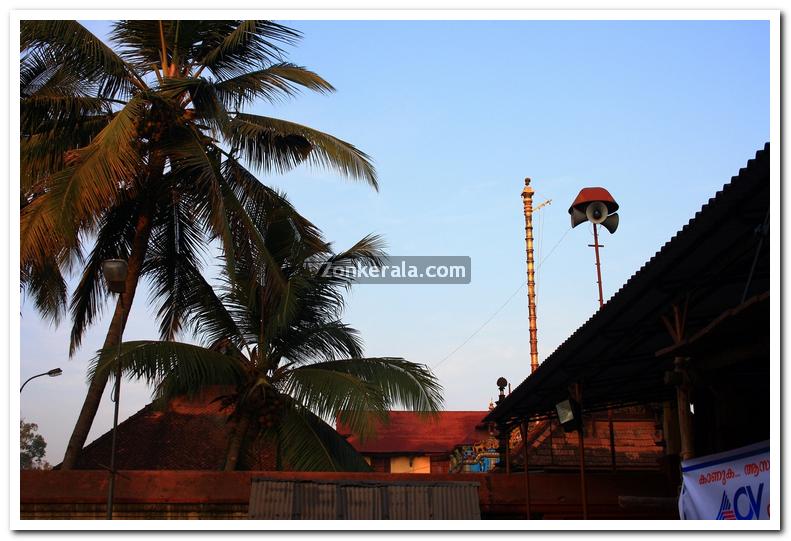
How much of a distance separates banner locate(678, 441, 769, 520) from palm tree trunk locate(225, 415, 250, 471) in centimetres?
852

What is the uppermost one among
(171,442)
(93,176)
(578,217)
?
(578,217)

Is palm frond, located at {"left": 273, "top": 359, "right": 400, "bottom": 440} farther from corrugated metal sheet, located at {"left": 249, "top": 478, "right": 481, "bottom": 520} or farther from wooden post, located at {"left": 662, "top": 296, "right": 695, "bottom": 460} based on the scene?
wooden post, located at {"left": 662, "top": 296, "right": 695, "bottom": 460}

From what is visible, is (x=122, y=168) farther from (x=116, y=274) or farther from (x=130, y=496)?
(x=130, y=496)

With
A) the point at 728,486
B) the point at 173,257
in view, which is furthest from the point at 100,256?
the point at 728,486

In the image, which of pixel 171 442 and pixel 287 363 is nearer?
pixel 287 363

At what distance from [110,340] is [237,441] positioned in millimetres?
2918

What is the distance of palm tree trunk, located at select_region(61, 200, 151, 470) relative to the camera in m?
16.5

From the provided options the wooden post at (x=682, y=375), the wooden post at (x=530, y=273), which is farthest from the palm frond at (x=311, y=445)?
the wooden post at (x=530, y=273)

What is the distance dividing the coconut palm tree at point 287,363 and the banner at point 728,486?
6.06 m

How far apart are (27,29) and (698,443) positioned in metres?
13.6

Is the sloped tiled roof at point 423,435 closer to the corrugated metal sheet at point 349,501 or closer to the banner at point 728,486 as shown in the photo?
the corrugated metal sheet at point 349,501

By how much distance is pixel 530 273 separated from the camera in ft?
108

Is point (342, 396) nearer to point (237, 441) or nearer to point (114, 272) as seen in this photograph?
point (237, 441)

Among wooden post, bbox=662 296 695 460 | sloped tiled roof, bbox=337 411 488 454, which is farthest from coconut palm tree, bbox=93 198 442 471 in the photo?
sloped tiled roof, bbox=337 411 488 454
